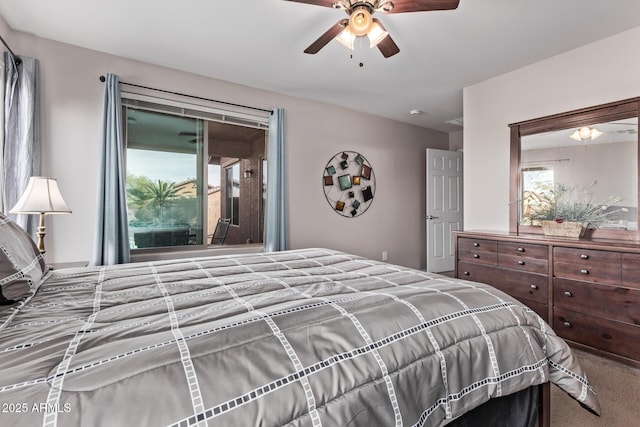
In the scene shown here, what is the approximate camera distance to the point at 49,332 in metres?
0.85

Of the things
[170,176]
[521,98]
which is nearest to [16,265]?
[170,176]

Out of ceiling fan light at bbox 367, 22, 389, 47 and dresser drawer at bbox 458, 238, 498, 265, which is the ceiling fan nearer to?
ceiling fan light at bbox 367, 22, 389, 47

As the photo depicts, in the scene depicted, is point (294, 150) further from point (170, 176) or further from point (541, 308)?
point (541, 308)

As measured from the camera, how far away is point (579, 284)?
237 cm

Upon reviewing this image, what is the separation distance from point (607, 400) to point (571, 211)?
5.30 feet

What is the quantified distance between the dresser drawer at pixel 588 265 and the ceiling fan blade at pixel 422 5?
6.62ft

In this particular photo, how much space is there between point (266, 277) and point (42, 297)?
Answer: 88cm

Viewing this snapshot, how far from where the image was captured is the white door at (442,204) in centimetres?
490

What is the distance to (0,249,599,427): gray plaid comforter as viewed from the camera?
642 millimetres

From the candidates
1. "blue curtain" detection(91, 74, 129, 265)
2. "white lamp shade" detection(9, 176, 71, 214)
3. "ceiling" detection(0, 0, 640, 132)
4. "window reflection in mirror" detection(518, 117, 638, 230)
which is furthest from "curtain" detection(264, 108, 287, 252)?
"window reflection in mirror" detection(518, 117, 638, 230)

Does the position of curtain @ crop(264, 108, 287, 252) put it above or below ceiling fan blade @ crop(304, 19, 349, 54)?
below

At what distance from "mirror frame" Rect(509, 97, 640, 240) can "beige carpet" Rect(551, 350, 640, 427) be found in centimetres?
103

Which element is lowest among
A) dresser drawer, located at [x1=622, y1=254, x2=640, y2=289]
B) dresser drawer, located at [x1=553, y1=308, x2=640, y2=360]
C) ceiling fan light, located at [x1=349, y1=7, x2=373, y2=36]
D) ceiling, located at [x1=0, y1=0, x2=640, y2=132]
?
dresser drawer, located at [x1=553, y1=308, x2=640, y2=360]

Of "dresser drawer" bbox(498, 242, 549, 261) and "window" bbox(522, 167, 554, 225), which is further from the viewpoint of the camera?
"window" bbox(522, 167, 554, 225)
